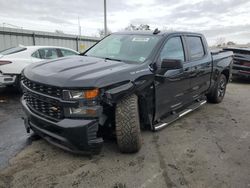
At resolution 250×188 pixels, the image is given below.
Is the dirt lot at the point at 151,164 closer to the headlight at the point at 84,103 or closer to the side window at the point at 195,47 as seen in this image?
the headlight at the point at 84,103

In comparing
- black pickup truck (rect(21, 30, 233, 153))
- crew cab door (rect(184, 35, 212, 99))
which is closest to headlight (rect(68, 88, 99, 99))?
black pickup truck (rect(21, 30, 233, 153))

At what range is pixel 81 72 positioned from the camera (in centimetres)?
328

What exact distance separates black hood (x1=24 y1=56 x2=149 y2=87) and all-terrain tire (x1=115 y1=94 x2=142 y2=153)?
33 cm

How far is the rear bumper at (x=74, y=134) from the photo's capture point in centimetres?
303

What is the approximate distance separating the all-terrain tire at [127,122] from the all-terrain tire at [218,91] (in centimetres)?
388

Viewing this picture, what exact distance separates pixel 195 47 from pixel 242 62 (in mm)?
6214

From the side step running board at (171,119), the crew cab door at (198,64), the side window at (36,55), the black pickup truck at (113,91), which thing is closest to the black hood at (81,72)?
the black pickup truck at (113,91)

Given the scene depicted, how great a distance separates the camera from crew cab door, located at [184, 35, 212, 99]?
503 centimetres

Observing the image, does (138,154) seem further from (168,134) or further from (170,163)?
(168,134)

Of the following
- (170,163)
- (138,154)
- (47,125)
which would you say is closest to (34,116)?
(47,125)

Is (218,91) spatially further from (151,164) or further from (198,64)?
(151,164)

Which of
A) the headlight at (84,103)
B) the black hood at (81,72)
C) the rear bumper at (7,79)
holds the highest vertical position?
the black hood at (81,72)

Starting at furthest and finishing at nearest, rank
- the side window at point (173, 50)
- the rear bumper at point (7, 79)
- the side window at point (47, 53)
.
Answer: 1. the side window at point (47, 53)
2. the rear bumper at point (7, 79)
3. the side window at point (173, 50)

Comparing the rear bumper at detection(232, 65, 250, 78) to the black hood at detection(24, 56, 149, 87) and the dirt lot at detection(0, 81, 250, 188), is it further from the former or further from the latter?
the black hood at detection(24, 56, 149, 87)
